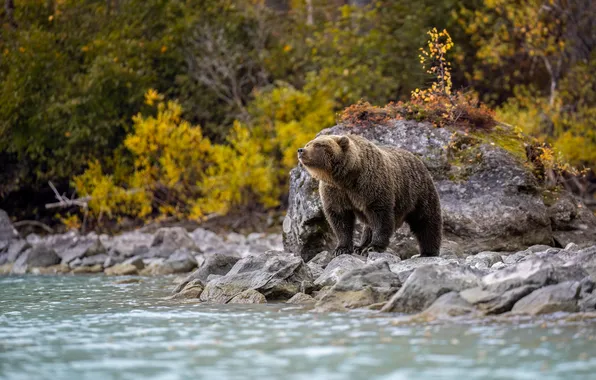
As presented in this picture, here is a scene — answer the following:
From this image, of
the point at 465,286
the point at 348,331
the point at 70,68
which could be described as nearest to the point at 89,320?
the point at 348,331

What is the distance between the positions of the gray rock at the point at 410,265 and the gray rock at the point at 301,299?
1.00 m

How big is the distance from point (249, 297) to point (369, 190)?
1945mm

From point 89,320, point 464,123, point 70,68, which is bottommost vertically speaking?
point 89,320

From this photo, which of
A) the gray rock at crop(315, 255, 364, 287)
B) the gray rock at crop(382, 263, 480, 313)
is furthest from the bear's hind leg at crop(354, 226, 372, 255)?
the gray rock at crop(382, 263, 480, 313)

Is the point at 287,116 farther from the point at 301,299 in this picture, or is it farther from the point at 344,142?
the point at 301,299

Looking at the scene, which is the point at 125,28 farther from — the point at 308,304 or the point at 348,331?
the point at 348,331

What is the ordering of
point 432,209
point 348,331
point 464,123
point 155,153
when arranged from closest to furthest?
point 348,331
point 432,209
point 464,123
point 155,153

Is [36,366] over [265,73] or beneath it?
beneath

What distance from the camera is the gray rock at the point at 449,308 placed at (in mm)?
7152

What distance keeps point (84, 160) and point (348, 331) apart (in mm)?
16474

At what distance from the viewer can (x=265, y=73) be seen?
24.0 metres

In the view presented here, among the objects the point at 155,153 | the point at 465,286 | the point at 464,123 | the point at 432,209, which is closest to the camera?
the point at 465,286

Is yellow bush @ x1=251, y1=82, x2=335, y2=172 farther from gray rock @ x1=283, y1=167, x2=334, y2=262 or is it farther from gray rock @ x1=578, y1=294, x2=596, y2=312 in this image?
gray rock @ x1=578, y1=294, x2=596, y2=312

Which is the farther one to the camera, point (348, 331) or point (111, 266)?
point (111, 266)
